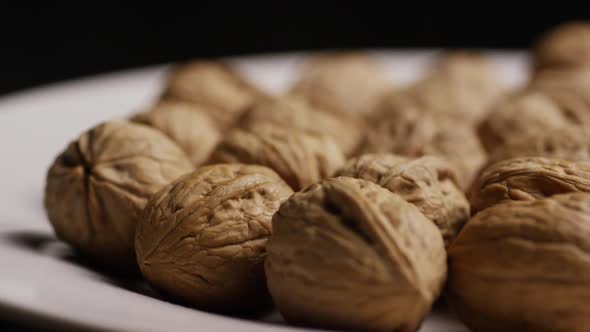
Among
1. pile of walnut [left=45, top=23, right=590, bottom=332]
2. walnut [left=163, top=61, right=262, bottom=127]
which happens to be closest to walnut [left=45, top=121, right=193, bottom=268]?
pile of walnut [left=45, top=23, right=590, bottom=332]

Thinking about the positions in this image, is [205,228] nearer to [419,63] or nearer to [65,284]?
[65,284]

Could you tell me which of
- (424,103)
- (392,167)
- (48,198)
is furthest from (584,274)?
(424,103)

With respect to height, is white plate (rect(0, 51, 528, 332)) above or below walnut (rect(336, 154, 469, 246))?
below

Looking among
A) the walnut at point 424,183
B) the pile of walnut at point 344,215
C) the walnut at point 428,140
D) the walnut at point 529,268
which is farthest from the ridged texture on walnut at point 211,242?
the walnut at point 428,140

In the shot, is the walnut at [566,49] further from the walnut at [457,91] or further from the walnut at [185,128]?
the walnut at [185,128]

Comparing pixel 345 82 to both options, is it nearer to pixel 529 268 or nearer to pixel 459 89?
pixel 459 89

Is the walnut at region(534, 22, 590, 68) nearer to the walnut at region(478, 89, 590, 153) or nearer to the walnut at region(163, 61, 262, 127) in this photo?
the walnut at region(478, 89, 590, 153)
